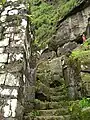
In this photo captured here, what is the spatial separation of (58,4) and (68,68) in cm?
1266

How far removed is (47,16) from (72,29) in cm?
337

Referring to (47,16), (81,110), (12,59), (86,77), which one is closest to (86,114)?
(81,110)

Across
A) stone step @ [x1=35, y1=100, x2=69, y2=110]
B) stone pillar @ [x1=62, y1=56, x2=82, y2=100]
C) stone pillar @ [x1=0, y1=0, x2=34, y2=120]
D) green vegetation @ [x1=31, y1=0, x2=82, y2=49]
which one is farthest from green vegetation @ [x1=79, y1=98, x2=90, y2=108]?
green vegetation @ [x1=31, y1=0, x2=82, y2=49]

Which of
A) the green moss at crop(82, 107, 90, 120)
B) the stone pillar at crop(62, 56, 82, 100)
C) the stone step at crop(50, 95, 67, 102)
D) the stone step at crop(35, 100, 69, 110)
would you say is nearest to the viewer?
the green moss at crop(82, 107, 90, 120)

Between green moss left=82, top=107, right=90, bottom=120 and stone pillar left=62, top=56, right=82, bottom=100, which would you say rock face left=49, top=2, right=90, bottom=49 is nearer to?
stone pillar left=62, top=56, right=82, bottom=100

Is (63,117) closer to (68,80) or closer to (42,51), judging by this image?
(68,80)

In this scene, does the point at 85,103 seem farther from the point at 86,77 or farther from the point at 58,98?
the point at 58,98

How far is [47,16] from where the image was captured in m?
17.2

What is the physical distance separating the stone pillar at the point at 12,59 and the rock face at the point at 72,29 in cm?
962

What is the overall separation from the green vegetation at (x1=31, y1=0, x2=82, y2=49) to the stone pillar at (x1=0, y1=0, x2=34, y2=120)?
9660mm

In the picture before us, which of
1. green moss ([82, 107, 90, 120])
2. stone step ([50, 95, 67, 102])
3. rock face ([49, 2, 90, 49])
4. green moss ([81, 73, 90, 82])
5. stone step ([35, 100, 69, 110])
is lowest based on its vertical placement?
green moss ([82, 107, 90, 120])

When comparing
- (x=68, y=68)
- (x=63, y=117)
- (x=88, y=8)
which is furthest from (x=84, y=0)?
(x=63, y=117)

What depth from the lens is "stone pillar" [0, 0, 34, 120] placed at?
3.64m

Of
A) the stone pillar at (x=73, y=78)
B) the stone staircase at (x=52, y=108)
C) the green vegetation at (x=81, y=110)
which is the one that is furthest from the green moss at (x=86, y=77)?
the stone pillar at (x=73, y=78)
